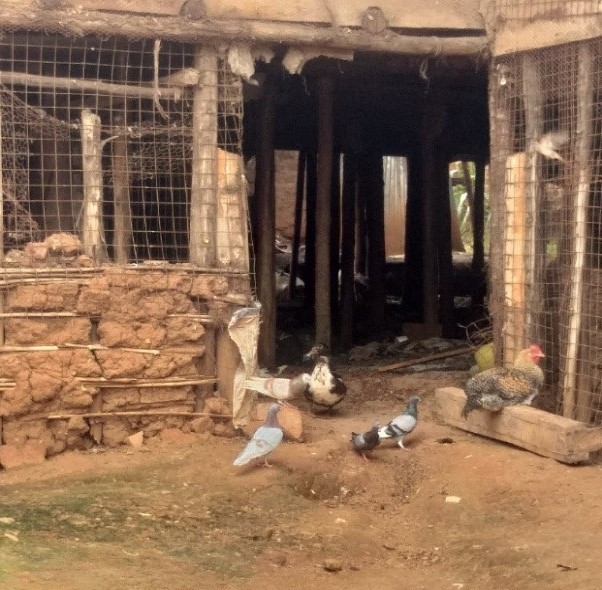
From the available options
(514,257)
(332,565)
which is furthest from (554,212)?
(332,565)

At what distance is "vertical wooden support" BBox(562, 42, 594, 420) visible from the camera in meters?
7.47

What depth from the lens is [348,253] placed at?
13664 millimetres

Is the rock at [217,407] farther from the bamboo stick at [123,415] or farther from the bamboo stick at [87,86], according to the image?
the bamboo stick at [87,86]

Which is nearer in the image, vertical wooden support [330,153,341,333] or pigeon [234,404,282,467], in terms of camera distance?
pigeon [234,404,282,467]

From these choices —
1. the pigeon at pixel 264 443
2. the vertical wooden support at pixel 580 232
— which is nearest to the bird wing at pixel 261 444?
the pigeon at pixel 264 443

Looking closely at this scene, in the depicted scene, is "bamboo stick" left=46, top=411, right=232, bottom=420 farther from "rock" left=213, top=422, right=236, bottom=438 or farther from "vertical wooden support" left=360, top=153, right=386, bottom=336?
"vertical wooden support" left=360, top=153, right=386, bottom=336

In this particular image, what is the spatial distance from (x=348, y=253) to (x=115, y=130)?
20.1 ft

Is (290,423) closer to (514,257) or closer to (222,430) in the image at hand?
(222,430)

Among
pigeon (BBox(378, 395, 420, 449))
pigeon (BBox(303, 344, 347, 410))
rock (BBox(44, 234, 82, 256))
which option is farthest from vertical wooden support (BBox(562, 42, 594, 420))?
rock (BBox(44, 234, 82, 256))

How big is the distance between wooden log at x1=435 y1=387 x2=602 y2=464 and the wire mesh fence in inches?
81.5

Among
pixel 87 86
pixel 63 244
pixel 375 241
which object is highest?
pixel 87 86

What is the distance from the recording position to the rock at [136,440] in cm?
792

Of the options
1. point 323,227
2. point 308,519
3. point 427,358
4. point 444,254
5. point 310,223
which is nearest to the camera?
point 308,519

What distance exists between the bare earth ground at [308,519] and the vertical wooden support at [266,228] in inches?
107
